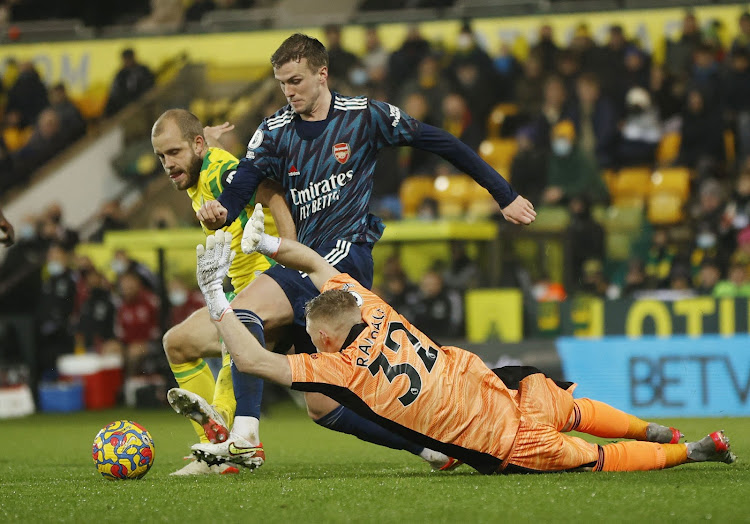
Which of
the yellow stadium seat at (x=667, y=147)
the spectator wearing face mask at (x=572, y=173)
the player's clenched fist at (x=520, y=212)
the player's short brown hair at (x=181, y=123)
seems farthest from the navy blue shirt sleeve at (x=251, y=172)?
the yellow stadium seat at (x=667, y=147)

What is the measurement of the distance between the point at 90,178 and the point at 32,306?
3.49 meters

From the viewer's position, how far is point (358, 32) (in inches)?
710

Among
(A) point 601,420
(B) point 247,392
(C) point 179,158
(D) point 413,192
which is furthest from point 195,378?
(D) point 413,192

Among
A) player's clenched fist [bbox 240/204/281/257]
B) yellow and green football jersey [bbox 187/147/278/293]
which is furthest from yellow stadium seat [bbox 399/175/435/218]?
player's clenched fist [bbox 240/204/281/257]

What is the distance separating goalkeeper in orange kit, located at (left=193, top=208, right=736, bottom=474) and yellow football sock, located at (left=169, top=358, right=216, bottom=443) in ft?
3.13

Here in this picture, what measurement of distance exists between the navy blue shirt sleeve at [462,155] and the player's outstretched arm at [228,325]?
1492 millimetres

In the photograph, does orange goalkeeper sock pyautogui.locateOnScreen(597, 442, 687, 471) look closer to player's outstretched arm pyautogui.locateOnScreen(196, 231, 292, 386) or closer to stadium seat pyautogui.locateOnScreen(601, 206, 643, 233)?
player's outstretched arm pyautogui.locateOnScreen(196, 231, 292, 386)

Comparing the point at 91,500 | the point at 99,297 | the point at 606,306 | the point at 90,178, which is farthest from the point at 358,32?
the point at 91,500

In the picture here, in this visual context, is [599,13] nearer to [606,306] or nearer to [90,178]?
[606,306]

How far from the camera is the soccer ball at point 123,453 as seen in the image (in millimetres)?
6215

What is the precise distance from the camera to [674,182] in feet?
48.1

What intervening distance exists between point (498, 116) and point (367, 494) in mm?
11061

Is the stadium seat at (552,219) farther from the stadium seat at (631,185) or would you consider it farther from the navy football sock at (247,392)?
the navy football sock at (247,392)

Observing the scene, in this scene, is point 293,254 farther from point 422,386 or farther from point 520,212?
point 520,212
